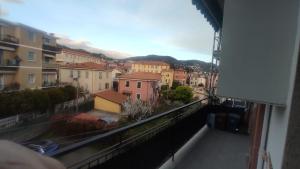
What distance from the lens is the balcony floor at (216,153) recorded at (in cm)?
329

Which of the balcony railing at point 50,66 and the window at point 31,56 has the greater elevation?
the window at point 31,56

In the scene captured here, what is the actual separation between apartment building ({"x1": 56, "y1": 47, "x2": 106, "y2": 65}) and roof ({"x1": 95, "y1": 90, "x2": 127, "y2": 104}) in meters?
0.99

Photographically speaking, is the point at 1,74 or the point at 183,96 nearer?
the point at 1,74

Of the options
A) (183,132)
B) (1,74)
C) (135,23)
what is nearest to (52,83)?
(1,74)

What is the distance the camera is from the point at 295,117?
944mm

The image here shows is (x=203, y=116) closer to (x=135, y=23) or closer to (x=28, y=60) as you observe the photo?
(x=28, y=60)

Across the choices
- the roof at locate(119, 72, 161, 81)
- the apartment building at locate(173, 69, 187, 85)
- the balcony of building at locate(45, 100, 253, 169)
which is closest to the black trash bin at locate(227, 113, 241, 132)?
the balcony of building at locate(45, 100, 253, 169)

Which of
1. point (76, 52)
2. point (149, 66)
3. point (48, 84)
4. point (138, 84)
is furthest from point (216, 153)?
point (149, 66)

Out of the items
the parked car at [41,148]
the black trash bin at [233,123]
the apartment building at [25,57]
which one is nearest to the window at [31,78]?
the apartment building at [25,57]

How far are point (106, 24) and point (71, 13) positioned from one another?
214 cm

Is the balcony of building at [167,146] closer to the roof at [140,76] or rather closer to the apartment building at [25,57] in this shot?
the roof at [140,76]

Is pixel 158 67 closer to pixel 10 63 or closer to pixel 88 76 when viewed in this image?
pixel 88 76

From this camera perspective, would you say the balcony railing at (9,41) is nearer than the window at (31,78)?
Yes

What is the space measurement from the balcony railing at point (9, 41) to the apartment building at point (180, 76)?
166 inches
